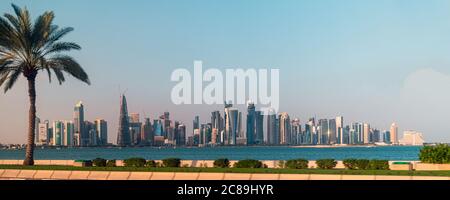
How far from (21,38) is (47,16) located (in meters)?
1.99

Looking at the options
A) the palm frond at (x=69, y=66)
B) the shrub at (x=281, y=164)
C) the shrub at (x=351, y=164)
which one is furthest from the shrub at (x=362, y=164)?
the palm frond at (x=69, y=66)

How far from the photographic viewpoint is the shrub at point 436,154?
35.1m

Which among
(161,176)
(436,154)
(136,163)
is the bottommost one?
(161,176)

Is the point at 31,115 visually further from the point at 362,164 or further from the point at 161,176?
the point at 362,164

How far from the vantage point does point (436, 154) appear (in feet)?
117

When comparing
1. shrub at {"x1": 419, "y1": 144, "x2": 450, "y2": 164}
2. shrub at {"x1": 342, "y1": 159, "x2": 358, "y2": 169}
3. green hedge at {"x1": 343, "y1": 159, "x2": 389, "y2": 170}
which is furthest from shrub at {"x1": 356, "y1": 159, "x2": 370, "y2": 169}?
shrub at {"x1": 419, "y1": 144, "x2": 450, "y2": 164}

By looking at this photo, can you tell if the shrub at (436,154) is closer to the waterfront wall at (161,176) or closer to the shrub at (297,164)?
the shrub at (297,164)

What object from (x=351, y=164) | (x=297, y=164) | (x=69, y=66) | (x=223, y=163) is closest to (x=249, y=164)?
(x=223, y=163)

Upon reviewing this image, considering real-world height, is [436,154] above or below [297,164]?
above

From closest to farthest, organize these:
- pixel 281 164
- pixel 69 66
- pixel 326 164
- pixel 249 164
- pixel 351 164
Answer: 1. pixel 351 164
2. pixel 249 164
3. pixel 326 164
4. pixel 281 164
5. pixel 69 66

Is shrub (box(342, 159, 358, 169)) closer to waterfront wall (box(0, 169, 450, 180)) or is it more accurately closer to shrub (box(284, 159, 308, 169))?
shrub (box(284, 159, 308, 169))

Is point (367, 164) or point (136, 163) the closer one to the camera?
point (367, 164)
